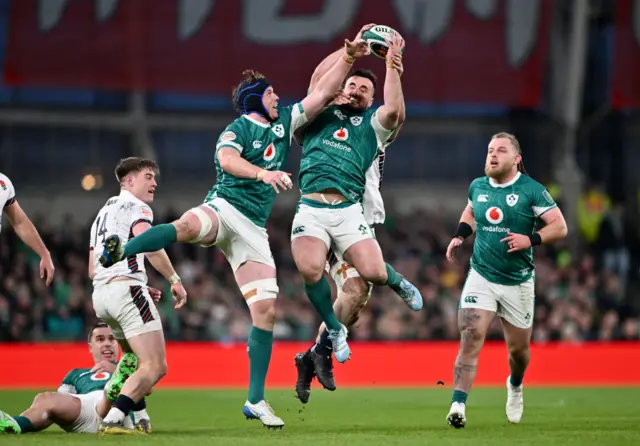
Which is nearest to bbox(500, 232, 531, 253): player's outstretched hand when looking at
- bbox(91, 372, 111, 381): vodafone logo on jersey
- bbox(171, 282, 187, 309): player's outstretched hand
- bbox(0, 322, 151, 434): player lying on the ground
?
bbox(171, 282, 187, 309): player's outstretched hand

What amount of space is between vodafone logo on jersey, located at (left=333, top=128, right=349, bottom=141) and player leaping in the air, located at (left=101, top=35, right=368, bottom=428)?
12.6 inches

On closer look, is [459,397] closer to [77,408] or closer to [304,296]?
[77,408]

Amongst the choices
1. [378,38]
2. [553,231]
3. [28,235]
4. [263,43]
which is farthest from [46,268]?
[263,43]

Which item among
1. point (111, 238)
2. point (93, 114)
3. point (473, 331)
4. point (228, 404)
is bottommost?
point (228, 404)

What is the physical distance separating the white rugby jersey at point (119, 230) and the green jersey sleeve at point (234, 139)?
0.79 m

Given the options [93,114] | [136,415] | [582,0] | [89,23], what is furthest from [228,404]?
[582,0]

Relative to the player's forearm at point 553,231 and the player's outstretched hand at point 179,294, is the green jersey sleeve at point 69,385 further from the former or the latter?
the player's forearm at point 553,231

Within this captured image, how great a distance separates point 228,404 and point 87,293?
6.93 meters

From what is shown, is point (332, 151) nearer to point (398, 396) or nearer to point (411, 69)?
point (398, 396)

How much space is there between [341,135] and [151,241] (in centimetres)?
197

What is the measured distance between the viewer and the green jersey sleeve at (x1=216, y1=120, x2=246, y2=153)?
859 centimetres

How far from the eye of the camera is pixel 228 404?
41.3 feet

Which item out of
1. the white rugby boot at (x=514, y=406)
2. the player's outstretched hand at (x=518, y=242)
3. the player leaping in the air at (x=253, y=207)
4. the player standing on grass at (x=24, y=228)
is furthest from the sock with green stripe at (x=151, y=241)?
the white rugby boot at (x=514, y=406)

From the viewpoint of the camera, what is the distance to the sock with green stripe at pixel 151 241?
8.15m
